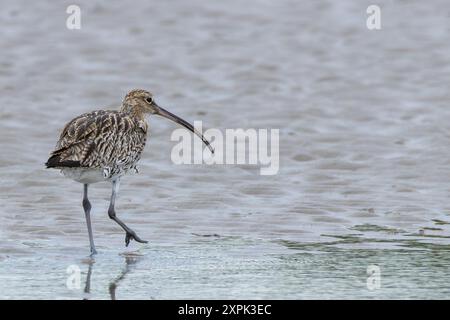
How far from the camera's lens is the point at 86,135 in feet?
33.7

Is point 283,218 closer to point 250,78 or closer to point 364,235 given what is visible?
point 364,235

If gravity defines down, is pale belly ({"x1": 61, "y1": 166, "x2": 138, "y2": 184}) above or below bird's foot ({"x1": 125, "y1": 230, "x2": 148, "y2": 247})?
above

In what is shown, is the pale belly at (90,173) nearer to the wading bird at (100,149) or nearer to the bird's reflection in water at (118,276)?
the wading bird at (100,149)

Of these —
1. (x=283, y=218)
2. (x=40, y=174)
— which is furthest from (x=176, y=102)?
(x=283, y=218)

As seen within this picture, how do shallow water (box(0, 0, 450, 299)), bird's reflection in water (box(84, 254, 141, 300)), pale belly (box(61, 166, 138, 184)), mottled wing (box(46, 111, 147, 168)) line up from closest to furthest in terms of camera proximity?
bird's reflection in water (box(84, 254, 141, 300))
shallow water (box(0, 0, 450, 299))
mottled wing (box(46, 111, 147, 168))
pale belly (box(61, 166, 138, 184))

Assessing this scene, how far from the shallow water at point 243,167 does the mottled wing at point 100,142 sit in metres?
0.68

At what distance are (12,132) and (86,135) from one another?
13.7 feet

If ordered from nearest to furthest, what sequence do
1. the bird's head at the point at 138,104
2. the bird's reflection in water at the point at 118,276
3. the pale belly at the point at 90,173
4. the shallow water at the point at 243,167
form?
the bird's reflection in water at the point at 118,276, the shallow water at the point at 243,167, the pale belly at the point at 90,173, the bird's head at the point at 138,104

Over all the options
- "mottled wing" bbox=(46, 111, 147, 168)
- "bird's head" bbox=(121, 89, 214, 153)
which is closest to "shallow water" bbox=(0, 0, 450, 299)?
"mottled wing" bbox=(46, 111, 147, 168)

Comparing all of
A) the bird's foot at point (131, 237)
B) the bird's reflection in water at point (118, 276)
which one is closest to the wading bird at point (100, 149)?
the bird's foot at point (131, 237)

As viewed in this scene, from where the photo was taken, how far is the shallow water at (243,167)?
925 centimetres

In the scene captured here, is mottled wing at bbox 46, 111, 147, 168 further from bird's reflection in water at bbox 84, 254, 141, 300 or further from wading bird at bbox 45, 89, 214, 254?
bird's reflection in water at bbox 84, 254, 141, 300

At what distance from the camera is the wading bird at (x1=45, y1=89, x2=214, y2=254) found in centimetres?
1007

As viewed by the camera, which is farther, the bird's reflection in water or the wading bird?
the wading bird
